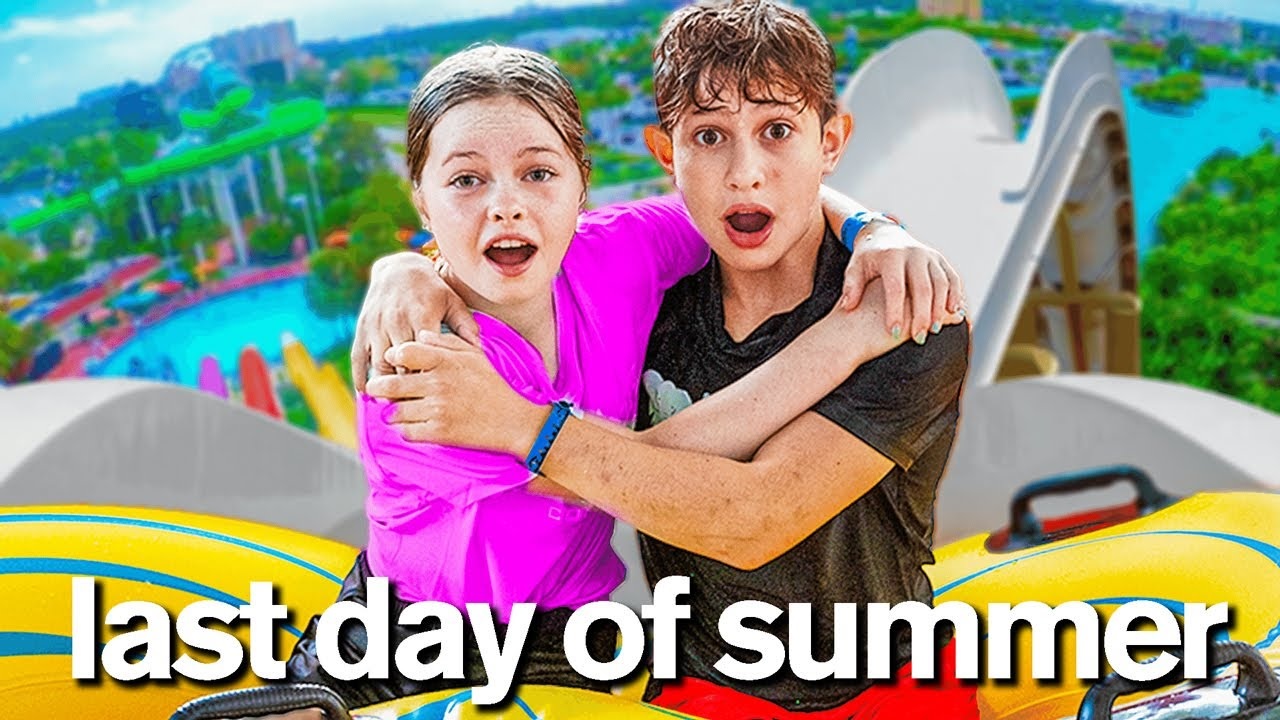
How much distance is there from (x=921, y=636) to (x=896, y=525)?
86mm

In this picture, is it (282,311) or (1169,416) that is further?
(282,311)

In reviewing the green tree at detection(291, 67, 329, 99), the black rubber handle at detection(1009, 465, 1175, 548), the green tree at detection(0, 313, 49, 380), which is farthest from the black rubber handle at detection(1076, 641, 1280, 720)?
the green tree at detection(291, 67, 329, 99)

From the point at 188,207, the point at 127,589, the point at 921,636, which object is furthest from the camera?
the point at 188,207

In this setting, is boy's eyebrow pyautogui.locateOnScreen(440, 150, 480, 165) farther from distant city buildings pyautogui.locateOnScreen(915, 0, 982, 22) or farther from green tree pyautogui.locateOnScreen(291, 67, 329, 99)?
distant city buildings pyautogui.locateOnScreen(915, 0, 982, 22)

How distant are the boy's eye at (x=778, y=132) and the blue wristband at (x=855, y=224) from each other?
9cm

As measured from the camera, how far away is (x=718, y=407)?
951mm

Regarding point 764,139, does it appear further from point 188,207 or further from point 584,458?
point 188,207

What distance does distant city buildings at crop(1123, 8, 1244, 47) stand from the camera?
427 cm

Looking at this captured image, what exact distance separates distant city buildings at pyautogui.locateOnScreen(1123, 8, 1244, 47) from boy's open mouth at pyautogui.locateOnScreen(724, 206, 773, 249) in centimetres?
377

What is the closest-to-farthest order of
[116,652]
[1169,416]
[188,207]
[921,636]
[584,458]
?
1. [584,458]
2. [921,636]
3. [116,652]
4. [1169,416]
5. [188,207]

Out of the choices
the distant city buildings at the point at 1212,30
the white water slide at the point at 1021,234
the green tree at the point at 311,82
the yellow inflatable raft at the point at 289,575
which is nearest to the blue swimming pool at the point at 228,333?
the green tree at the point at 311,82

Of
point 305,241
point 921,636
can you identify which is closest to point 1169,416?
point 921,636

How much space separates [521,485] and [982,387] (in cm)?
206

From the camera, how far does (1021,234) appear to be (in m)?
2.78
